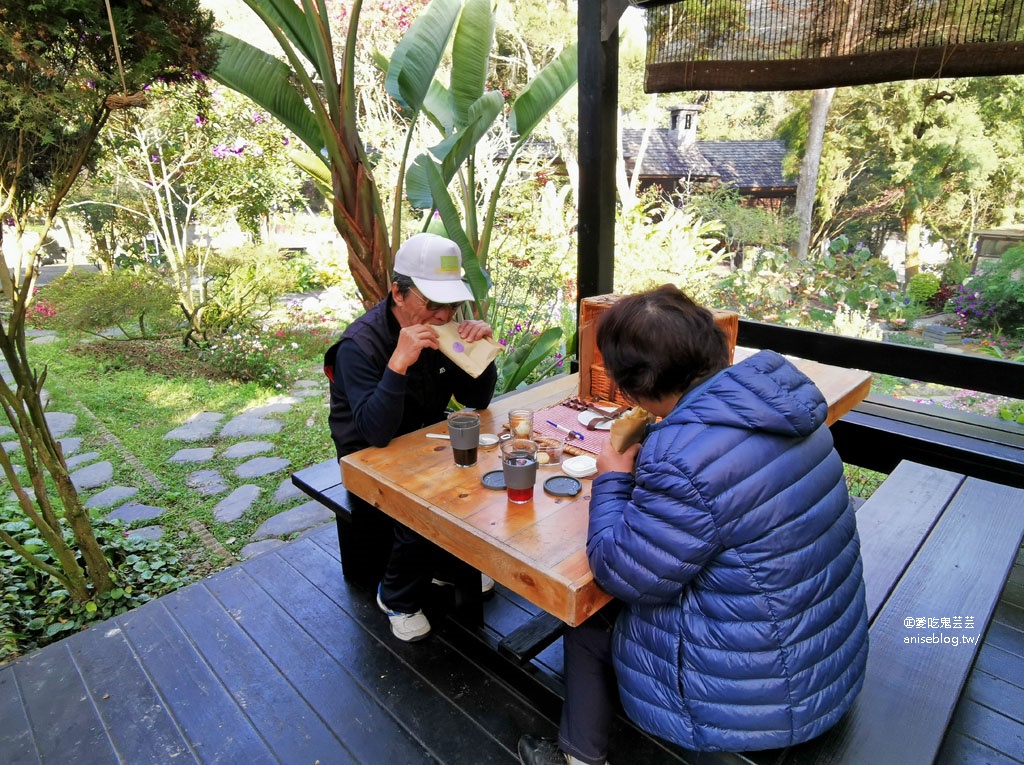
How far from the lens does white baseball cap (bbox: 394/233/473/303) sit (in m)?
1.82

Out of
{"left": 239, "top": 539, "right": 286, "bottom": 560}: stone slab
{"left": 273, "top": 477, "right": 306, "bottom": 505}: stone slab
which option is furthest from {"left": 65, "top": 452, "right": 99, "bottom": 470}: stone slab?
{"left": 239, "top": 539, "right": 286, "bottom": 560}: stone slab

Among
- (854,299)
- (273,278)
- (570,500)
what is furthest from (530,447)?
(273,278)

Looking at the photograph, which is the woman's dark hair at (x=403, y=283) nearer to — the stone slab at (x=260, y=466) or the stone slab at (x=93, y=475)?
the stone slab at (x=260, y=466)

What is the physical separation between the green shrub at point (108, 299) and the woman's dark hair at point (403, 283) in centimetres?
516

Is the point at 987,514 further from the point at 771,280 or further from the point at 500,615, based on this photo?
the point at 771,280

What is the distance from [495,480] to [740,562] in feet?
2.22

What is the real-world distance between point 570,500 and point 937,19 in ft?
7.95

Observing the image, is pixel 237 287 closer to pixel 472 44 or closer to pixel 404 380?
pixel 472 44

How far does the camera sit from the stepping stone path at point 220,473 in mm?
3295

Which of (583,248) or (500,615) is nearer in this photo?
(500,615)

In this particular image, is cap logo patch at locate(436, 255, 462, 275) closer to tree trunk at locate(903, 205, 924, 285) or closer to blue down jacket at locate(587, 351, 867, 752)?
blue down jacket at locate(587, 351, 867, 752)

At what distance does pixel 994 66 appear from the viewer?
7.51ft

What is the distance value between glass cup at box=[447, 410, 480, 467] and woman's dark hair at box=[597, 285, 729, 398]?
1.53 ft

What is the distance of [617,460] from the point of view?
1.38 metres
